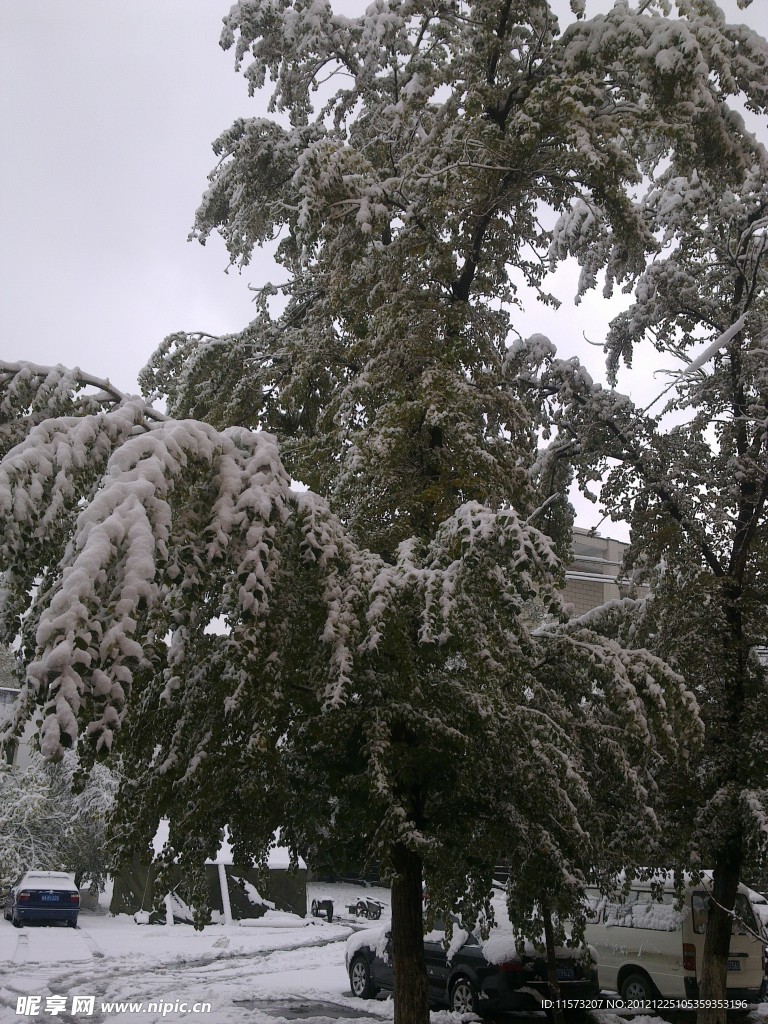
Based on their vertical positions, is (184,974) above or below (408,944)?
below

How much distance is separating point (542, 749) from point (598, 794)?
215cm

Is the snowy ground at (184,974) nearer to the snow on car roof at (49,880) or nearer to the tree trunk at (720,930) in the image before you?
the snow on car roof at (49,880)

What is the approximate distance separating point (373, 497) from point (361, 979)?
818 cm

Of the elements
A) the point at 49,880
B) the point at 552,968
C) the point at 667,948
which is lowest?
the point at 49,880

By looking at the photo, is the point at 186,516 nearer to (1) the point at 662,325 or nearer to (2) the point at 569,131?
(2) the point at 569,131

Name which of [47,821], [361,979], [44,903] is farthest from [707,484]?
[47,821]

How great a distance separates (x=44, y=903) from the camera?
59.3 feet

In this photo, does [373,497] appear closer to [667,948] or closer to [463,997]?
[463,997]

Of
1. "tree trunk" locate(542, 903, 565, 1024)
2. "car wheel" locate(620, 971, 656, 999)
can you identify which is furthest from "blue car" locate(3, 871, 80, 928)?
"tree trunk" locate(542, 903, 565, 1024)

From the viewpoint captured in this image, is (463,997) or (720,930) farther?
(463,997)

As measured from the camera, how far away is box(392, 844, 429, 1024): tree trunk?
6.83 meters

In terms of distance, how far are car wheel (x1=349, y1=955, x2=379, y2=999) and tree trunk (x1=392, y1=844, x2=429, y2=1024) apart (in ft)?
18.0

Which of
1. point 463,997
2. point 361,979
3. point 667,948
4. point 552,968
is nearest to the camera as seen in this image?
point 552,968

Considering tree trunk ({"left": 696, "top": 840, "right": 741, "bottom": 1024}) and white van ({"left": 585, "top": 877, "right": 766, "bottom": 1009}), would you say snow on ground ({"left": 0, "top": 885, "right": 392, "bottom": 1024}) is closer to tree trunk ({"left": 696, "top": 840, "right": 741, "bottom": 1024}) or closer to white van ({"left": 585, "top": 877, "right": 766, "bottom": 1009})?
white van ({"left": 585, "top": 877, "right": 766, "bottom": 1009})
